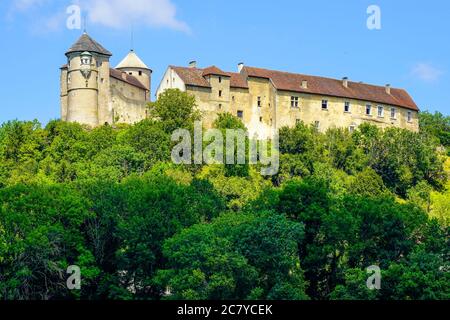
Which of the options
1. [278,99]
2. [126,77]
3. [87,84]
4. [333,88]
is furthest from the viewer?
[333,88]

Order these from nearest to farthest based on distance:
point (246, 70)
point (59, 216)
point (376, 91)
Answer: point (59, 216), point (246, 70), point (376, 91)

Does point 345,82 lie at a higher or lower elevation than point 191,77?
higher

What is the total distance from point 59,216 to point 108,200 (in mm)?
3553

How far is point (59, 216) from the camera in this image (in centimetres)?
5362

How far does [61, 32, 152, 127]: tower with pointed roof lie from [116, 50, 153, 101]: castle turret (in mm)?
5783

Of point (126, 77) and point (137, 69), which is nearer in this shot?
point (126, 77)

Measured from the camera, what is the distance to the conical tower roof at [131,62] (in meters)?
97.1

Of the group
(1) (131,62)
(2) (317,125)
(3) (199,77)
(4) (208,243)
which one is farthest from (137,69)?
(4) (208,243)

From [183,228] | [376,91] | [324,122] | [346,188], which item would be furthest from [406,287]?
[376,91]

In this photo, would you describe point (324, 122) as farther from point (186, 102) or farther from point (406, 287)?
point (406, 287)

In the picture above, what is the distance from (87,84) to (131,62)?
1409 centimetres

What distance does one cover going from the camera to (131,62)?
97.8 m

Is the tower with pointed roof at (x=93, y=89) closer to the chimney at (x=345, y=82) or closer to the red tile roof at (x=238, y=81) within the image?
the red tile roof at (x=238, y=81)

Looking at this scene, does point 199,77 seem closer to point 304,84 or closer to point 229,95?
point 229,95
